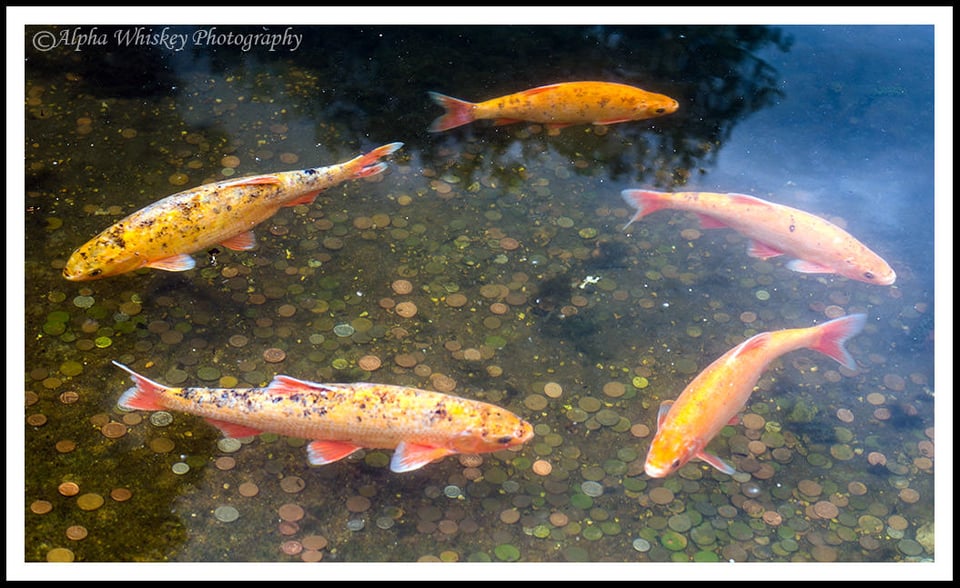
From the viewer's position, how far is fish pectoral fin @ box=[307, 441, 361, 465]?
14.6ft

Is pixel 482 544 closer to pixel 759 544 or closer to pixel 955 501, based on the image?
pixel 759 544

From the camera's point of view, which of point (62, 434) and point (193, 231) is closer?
point (62, 434)

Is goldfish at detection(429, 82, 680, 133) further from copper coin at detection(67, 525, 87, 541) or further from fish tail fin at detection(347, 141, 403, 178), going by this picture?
copper coin at detection(67, 525, 87, 541)

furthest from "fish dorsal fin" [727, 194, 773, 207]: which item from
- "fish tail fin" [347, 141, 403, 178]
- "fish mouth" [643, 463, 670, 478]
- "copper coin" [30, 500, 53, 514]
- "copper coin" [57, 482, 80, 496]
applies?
"copper coin" [30, 500, 53, 514]

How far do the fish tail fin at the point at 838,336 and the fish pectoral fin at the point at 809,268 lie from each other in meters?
0.51

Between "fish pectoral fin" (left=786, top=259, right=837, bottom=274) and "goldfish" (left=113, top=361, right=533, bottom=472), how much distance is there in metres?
1.96

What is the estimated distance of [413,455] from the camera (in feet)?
14.5

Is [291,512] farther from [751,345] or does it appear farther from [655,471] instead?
[751,345]

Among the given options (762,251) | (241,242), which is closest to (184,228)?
(241,242)

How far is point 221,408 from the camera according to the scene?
448 centimetres

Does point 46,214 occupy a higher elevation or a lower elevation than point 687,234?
lower

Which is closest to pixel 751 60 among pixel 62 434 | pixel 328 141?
pixel 328 141

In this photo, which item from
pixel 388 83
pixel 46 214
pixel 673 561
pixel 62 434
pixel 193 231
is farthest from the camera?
pixel 388 83

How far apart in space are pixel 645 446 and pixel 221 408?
6.53 feet
